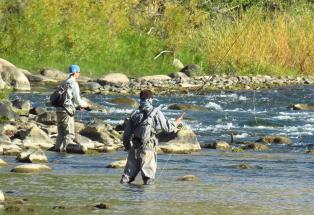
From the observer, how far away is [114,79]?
1464 inches

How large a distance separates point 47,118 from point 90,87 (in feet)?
38.4

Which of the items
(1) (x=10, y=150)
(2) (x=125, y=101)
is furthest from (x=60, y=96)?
(2) (x=125, y=101)

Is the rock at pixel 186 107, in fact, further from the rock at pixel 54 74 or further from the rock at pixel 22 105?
the rock at pixel 54 74

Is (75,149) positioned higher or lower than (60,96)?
lower

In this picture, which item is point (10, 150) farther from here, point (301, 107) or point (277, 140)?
point (301, 107)

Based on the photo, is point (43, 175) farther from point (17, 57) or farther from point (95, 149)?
point (17, 57)

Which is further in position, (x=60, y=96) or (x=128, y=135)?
(x=60, y=96)

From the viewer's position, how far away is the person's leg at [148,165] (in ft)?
46.6

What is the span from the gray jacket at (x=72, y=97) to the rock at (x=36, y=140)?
3.10 feet

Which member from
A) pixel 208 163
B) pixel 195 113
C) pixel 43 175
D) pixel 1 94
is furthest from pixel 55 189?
pixel 195 113

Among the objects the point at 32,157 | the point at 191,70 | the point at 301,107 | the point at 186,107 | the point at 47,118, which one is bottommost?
the point at 301,107

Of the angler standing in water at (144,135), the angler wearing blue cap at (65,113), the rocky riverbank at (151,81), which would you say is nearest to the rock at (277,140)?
the angler wearing blue cap at (65,113)

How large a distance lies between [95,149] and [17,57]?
20.5 meters

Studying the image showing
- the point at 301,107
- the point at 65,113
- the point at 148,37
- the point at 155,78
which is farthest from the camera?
the point at 148,37
